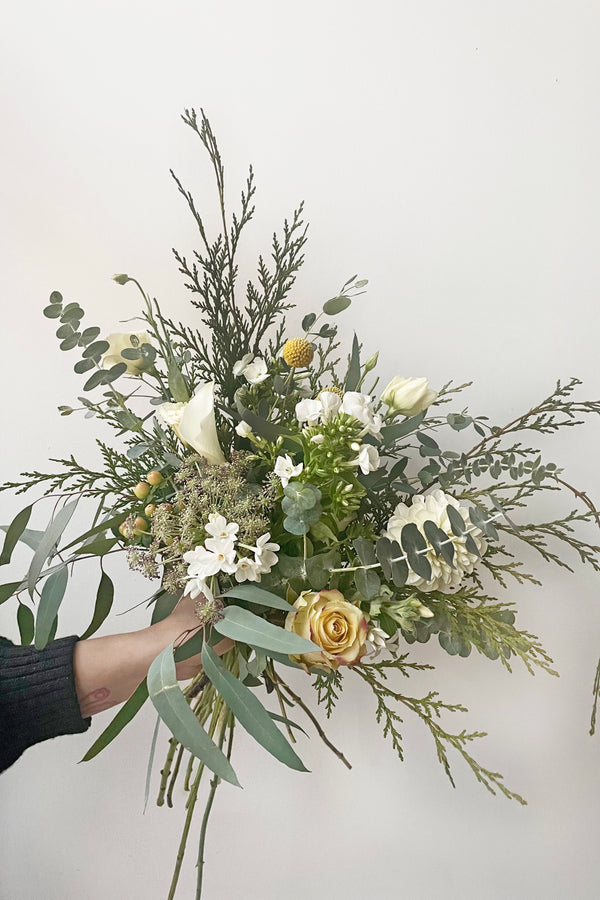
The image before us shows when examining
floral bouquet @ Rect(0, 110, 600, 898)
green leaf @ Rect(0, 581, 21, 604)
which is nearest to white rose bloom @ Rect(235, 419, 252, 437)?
floral bouquet @ Rect(0, 110, 600, 898)

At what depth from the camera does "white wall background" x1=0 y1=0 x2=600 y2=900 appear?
3.27 feet

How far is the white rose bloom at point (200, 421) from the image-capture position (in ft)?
2.44

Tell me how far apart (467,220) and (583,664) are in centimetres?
65

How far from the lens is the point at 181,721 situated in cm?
67

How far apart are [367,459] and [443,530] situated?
12cm

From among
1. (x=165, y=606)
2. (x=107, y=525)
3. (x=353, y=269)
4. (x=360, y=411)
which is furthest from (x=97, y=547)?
(x=353, y=269)

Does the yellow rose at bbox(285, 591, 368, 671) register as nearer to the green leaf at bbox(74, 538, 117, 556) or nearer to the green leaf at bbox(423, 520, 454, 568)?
the green leaf at bbox(423, 520, 454, 568)

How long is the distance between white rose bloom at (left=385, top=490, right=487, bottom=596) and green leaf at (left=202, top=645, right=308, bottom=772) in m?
0.21

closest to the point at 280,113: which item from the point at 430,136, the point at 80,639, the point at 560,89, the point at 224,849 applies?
the point at 430,136

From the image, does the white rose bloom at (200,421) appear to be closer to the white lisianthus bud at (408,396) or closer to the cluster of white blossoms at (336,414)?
the cluster of white blossoms at (336,414)

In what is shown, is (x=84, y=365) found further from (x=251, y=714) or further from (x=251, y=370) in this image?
(x=251, y=714)

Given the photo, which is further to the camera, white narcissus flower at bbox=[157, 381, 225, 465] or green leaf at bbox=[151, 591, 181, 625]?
green leaf at bbox=[151, 591, 181, 625]

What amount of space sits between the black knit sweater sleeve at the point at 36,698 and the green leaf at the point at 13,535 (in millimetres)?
126

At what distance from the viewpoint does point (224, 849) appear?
106cm
